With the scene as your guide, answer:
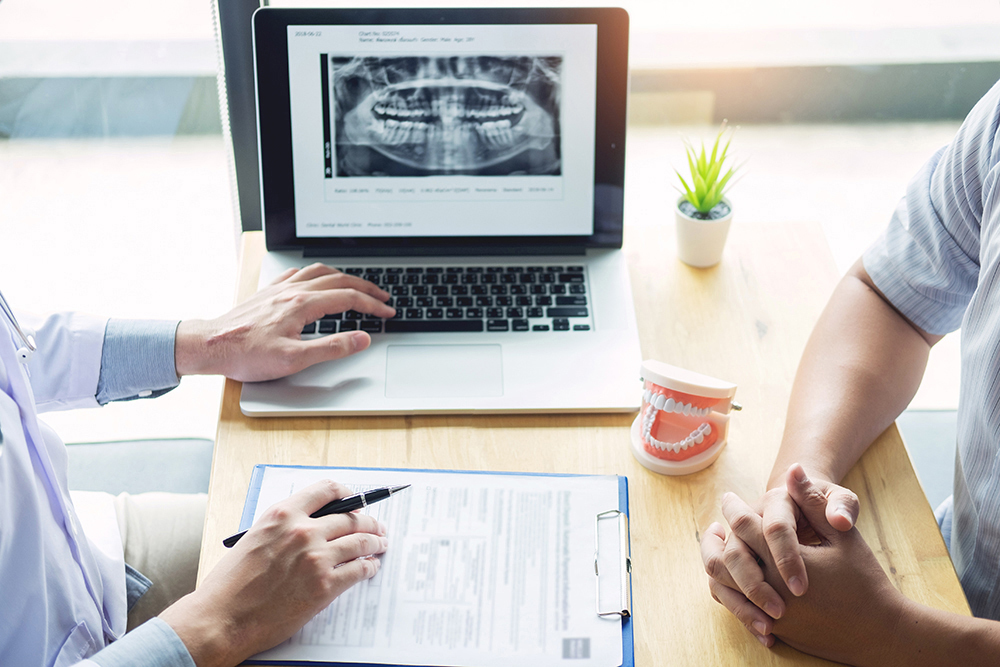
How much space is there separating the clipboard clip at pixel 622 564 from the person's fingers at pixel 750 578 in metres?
0.10

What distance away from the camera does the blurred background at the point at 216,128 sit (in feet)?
7.39

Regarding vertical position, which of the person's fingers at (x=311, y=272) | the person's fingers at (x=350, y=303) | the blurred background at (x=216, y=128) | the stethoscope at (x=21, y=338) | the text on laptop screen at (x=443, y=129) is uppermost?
the text on laptop screen at (x=443, y=129)

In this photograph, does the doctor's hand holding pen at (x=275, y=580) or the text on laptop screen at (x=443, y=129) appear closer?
the doctor's hand holding pen at (x=275, y=580)

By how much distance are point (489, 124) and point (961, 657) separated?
826 mm

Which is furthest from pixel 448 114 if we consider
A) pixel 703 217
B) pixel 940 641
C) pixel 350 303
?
pixel 940 641

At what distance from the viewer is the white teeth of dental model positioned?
914 millimetres

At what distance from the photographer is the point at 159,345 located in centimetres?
107

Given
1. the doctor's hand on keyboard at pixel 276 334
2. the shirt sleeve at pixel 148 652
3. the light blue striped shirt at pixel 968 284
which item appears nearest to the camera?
the shirt sleeve at pixel 148 652

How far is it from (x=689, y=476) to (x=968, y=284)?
0.41m

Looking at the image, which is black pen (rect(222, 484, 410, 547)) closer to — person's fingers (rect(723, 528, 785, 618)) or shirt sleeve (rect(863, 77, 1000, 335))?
person's fingers (rect(723, 528, 785, 618))

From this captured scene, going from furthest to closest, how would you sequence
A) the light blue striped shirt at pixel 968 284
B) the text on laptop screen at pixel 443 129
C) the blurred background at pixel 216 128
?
the blurred background at pixel 216 128 < the text on laptop screen at pixel 443 129 < the light blue striped shirt at pixel 968 284

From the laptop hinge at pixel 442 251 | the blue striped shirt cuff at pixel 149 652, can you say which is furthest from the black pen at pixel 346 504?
the laptop hinge at pixel 442 251

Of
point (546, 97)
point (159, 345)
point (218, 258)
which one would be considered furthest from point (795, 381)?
point (218, 258)

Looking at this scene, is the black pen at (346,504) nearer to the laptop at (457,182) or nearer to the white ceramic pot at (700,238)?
the laptop at (457,182)
